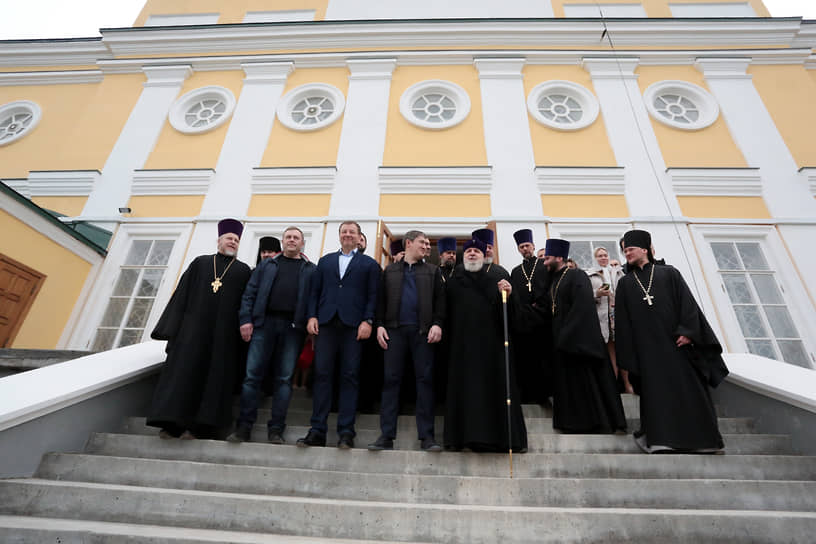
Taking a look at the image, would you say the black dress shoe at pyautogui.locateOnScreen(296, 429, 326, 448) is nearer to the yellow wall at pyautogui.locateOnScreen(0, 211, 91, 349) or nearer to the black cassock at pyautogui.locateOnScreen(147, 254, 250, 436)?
the black cassock at pyautogui.locateOnScreen(147, 254, 250, 436)

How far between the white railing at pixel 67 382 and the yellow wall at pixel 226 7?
31.5 feet

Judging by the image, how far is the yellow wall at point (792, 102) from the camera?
24.0 feet

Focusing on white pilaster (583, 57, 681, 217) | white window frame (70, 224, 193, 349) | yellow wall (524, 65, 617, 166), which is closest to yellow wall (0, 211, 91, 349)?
white window frame (70, 224, 193, 349)

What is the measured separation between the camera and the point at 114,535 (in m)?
2.02

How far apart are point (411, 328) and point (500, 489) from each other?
144 cm

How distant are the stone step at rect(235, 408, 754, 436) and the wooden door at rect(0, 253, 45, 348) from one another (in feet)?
16.4

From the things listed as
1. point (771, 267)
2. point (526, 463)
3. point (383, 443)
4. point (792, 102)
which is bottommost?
point (526, 463)

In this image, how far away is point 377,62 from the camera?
28.0 ft

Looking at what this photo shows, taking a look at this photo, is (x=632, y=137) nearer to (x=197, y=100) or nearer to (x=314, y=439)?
(x=314, y=439)

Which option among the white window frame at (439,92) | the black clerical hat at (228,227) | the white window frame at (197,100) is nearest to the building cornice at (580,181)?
the white window frame at (439,92)

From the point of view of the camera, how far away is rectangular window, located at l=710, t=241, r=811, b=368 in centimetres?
598

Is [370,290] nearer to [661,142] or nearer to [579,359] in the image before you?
[579,359]

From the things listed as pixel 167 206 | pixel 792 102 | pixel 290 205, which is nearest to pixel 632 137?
pixel 792 102

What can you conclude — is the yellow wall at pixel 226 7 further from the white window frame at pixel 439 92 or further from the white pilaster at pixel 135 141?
the white window frame at pixel 439 92
